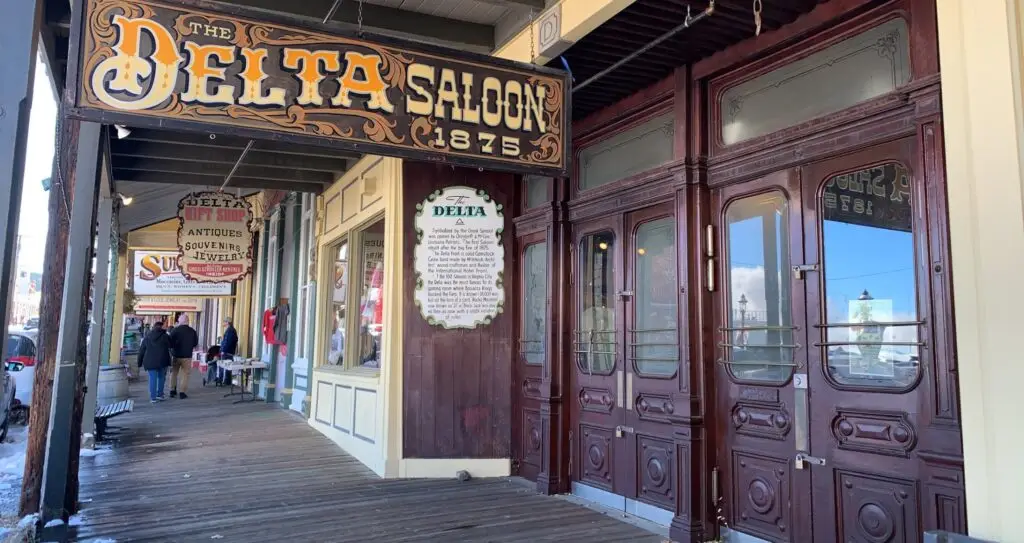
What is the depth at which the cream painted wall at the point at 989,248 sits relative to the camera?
284cm

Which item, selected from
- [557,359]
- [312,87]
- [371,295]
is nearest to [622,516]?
[557,359]

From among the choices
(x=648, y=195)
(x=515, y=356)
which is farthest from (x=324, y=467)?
(x=648, y=195)

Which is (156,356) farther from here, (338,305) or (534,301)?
(534,301)

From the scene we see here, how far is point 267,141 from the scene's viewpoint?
7562mm

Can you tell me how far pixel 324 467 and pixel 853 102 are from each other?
586cm

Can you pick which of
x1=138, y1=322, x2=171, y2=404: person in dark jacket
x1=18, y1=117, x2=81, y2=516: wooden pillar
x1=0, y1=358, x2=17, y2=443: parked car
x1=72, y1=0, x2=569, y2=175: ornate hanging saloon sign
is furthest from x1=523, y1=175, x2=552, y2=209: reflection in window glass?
x1=138, y1=322, x2=171, y2=404: person in dark jacket

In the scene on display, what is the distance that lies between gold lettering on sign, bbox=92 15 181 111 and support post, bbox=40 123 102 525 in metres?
2.67

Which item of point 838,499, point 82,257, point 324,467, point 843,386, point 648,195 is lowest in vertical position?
point 324,467

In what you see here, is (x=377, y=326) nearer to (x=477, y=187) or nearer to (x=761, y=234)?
(x=477, y=187)

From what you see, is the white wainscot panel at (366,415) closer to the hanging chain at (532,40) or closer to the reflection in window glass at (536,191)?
the reflection in window glass at (536,191)

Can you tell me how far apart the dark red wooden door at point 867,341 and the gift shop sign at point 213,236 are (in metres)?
10.3

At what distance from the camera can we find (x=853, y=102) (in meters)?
3.93

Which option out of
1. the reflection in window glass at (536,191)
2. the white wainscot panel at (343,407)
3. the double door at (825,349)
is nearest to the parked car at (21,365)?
the white wainscot panel at (343,407)

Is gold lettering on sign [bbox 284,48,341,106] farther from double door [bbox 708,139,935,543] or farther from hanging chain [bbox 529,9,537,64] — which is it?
double door [bbox 708,139,935,543]
